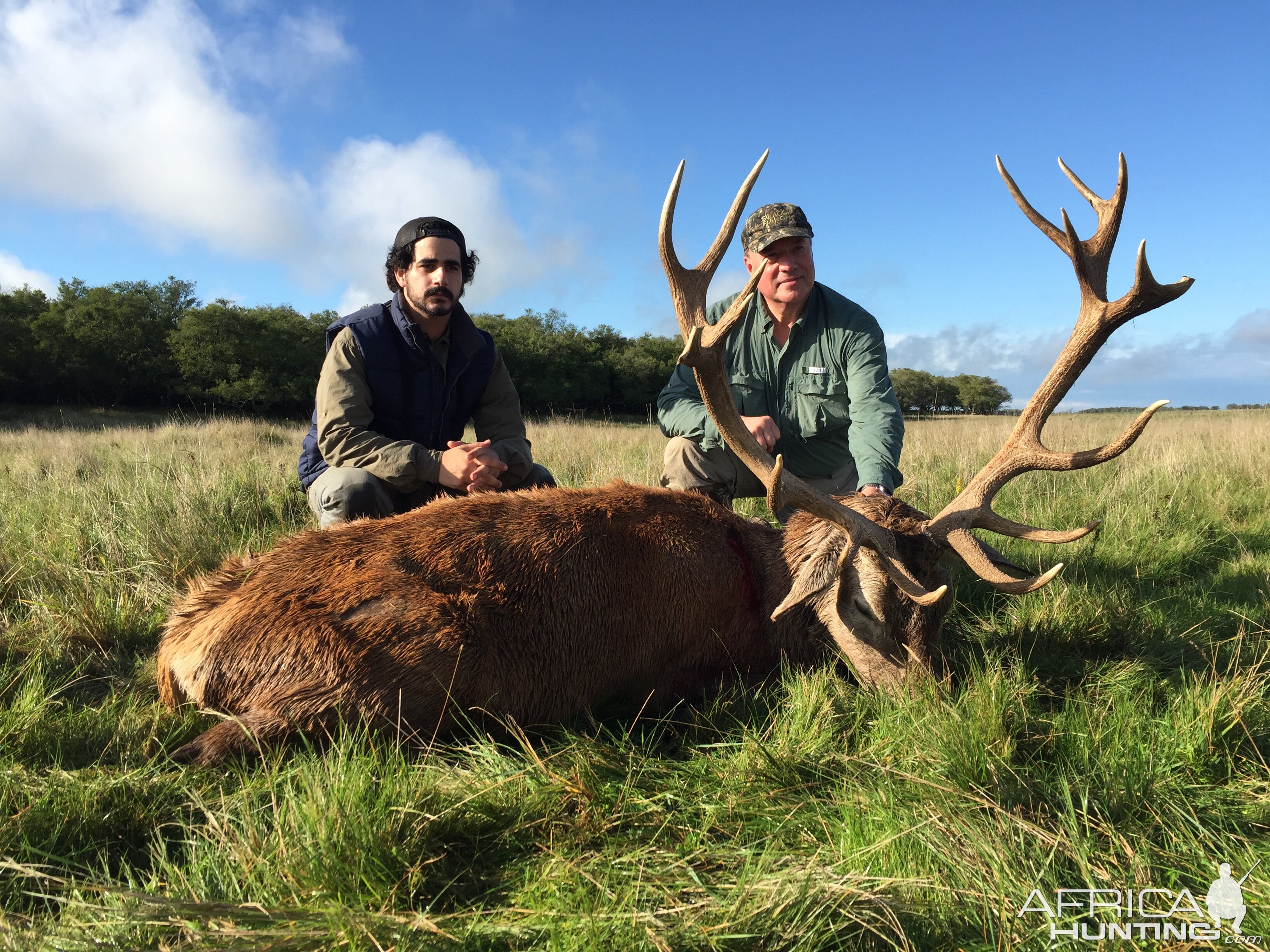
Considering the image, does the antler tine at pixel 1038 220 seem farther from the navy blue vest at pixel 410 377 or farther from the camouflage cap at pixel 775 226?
the navy blue vest at pixel 410 377

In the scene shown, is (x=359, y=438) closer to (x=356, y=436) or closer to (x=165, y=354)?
(x=356, y=436)

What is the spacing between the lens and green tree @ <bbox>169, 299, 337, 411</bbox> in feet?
118

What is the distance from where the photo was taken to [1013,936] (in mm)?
1588

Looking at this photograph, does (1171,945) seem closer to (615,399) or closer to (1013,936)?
(1013,936)

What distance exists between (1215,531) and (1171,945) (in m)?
5.61

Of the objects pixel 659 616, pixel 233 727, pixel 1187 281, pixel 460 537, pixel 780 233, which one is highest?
pixel 780 233

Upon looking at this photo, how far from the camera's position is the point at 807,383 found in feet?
16.1

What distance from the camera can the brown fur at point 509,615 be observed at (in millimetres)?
2510

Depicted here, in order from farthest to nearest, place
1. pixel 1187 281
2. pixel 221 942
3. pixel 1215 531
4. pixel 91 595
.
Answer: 1. pixel 1215 531
2. pixel 91 595
3. pixel 1187 281
4. pixel 221 942

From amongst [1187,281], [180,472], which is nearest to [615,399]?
[180,472]

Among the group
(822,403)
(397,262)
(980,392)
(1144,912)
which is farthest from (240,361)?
(980,392)

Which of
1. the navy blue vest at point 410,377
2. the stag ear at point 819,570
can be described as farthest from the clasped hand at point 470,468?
the stag ear at point 819,570

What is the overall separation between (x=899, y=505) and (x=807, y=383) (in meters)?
1.73

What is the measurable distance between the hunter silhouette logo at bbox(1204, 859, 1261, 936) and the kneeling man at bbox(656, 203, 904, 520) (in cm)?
290
